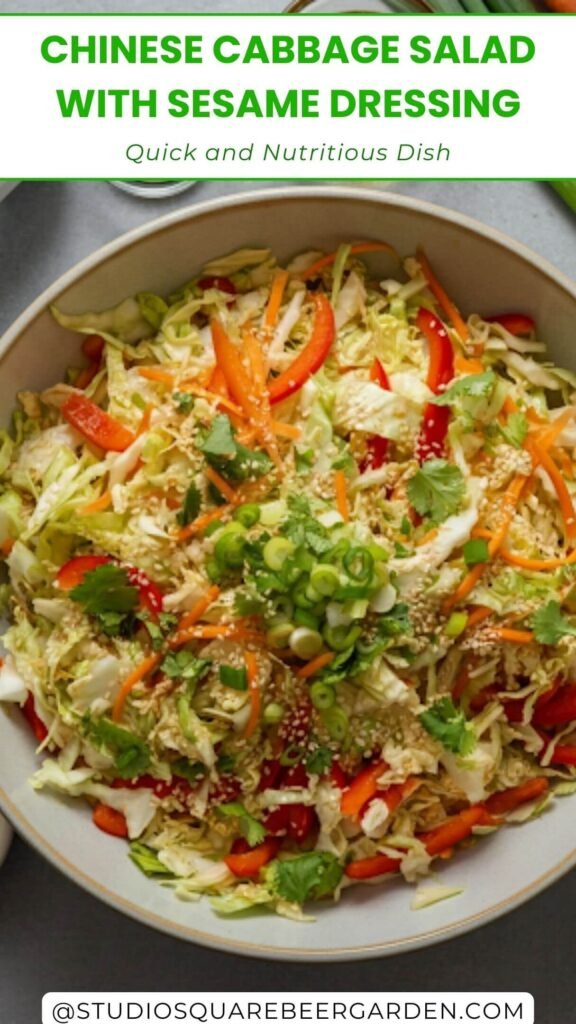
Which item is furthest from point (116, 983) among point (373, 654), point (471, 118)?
point (471, 118)

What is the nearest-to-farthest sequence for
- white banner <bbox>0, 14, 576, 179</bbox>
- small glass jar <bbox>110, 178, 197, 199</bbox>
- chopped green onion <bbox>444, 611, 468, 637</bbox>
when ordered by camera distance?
chopped green onion <bbox>444, 611, 468, 637</bbox> < white banner <bbox>0, 14, 576, 179</bbox> < small glass jar <bbox>110, 178, 197, 199</bbox>

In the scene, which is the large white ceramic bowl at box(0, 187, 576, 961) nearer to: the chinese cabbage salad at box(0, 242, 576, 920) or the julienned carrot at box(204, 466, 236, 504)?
the chinese cabbage salad at box(0, 242, 576, 920)

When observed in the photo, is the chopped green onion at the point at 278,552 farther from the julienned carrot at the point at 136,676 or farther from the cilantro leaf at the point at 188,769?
the cilantro leaf at the point at 188,769

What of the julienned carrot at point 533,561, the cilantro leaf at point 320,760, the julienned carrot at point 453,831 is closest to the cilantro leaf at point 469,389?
the julienned carrot at point 533,561

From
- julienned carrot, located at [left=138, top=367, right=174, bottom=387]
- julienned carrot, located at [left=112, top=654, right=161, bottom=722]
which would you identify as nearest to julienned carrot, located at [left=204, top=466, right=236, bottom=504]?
julienned carrot, located at [left=138, top=367, right=174, bottom=387]

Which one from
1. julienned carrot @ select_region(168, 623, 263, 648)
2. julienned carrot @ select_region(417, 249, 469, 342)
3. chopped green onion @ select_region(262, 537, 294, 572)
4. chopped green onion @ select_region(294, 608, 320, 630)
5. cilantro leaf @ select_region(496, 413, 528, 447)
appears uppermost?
julienned carrot @ select_region(417, 249, 469, 342)

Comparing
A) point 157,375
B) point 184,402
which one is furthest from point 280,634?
point 157,375
